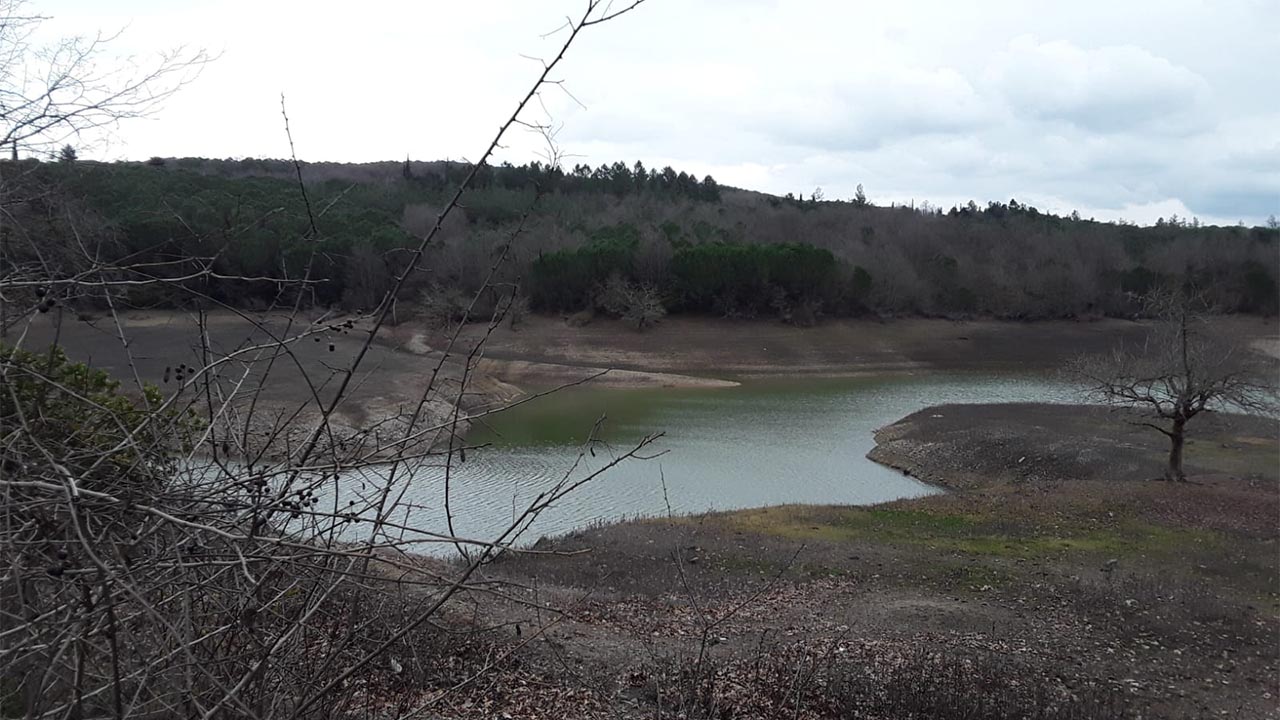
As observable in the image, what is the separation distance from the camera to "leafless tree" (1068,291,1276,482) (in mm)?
18281

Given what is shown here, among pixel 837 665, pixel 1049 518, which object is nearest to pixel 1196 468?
pixel 1049 518

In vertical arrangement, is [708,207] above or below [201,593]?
above

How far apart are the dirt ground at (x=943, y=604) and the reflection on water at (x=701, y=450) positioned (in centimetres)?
202

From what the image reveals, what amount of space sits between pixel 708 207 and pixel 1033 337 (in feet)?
138

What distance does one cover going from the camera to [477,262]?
31031 mm

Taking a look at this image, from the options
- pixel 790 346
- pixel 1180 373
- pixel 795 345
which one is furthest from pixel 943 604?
pixel 795 345

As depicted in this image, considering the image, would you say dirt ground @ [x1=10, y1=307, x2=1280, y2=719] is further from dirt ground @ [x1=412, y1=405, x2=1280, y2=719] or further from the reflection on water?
the reflection on water

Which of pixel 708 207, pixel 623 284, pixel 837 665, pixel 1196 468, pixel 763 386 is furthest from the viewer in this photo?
pixel 708 207

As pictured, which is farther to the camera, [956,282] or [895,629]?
[956,282]

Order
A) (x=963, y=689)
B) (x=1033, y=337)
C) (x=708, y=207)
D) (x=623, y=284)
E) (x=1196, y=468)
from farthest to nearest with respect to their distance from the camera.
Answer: (x=708, y=207), (x=1033, y=337), (x=623, y=284), (x=1196, y=468), (x=963, y=689)

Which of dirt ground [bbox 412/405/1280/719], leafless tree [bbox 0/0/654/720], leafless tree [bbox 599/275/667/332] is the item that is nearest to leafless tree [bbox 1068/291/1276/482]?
dirt ground [bbox 412/405/1280/719]

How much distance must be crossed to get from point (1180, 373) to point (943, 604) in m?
10.5

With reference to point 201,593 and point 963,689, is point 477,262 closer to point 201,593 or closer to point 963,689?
point 963,689

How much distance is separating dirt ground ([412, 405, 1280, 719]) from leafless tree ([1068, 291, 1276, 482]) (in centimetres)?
174
